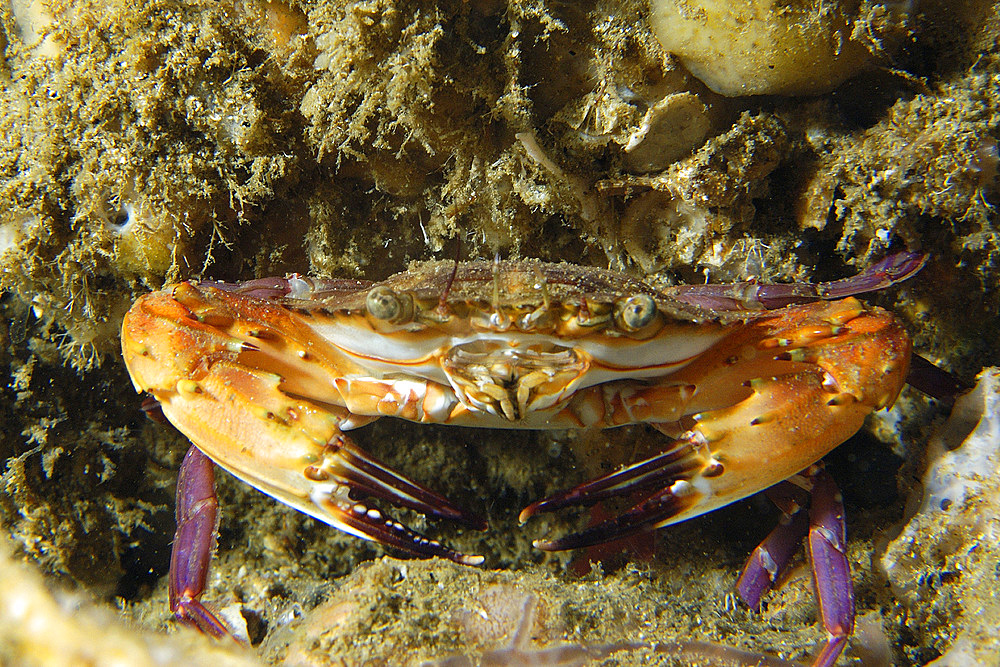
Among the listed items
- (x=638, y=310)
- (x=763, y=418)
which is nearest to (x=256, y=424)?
(x=638, y=310)

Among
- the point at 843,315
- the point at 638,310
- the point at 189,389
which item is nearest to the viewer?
the point at 638,310

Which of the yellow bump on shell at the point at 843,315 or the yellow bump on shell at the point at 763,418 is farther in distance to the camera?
the yellow bump on shell at the point at 843,315

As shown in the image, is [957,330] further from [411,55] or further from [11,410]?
[11,410]

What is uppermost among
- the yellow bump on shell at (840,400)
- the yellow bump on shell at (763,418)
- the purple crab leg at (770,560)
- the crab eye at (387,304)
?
the crab eye at (387,304)

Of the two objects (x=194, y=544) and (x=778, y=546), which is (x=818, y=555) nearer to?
(x=778, y=546)

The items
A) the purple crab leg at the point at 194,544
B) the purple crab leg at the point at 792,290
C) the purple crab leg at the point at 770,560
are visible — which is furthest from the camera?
the purple crab leg at the point at 770,560

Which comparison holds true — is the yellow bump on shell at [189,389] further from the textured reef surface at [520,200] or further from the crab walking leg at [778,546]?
the crab walking leg at [778,546]

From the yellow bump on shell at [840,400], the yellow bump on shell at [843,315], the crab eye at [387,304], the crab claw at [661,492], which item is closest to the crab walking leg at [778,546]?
the yellow bump on shell at [840,400]

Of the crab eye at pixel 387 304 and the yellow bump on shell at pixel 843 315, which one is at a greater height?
the crab eye at pixel 387 304

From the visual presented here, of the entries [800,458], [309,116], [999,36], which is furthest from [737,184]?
[309,116]
